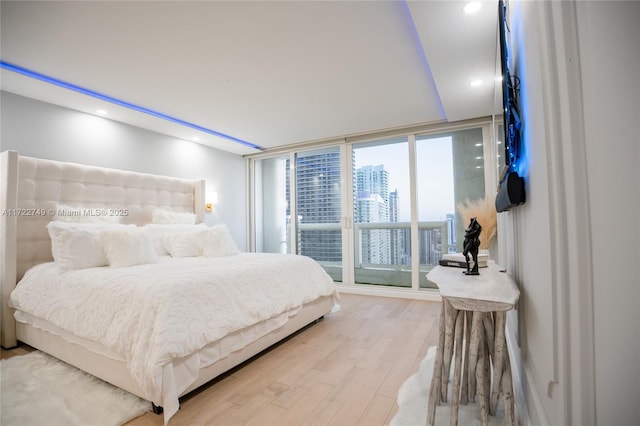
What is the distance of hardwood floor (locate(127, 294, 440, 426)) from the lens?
164 centimetres

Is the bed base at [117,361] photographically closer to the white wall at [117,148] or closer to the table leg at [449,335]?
the table leg at [449,335]

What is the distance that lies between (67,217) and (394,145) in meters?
4.17

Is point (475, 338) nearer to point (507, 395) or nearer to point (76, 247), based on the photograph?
point (507, 395)

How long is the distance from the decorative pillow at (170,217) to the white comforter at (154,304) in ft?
4.21

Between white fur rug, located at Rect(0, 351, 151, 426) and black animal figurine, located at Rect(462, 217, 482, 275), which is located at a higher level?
black animal figurine, located at Rect(462, 217, 482, 275)

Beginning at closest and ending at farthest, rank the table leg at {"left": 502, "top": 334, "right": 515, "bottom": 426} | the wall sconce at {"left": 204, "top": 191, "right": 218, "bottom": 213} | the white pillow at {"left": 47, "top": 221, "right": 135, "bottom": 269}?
the table leg at {"left": 502, "top": 334, "right": 515, "bottom": 426}, the white pillow at {"left": 47, "top": 221, "right": 135, "bottom": 269}, the wall sconce at {"left": 204, "top": 191, "right": 218, "bottom": 213}

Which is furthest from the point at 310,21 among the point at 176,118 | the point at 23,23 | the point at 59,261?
the point at 59,261

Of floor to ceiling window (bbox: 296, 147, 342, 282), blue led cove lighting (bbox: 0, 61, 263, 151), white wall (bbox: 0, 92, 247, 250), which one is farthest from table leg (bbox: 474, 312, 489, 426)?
white wall (bbox: 0, 92, 247, 250)

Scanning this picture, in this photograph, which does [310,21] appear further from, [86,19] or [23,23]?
[23,23]

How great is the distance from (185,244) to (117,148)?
1599 millimetres

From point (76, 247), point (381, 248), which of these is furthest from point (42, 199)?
point (381, 248)

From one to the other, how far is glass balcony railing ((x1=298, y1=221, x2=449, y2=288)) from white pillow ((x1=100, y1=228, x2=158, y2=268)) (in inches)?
114

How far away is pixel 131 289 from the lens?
6.02 feet

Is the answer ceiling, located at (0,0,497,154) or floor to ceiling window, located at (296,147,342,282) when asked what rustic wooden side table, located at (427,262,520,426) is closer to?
ceiling, located at (0,0,497,154)
